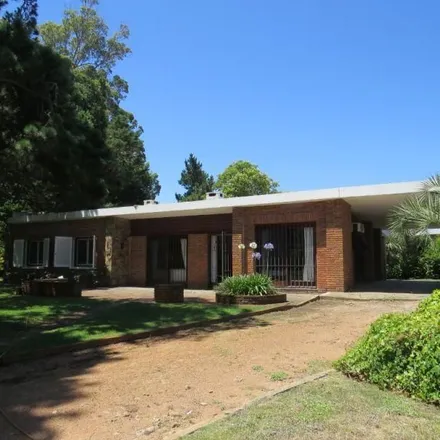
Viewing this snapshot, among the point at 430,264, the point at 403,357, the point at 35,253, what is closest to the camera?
the point at 403,357

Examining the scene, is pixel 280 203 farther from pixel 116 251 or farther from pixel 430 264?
pixel 430 264

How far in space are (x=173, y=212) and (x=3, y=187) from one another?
252 inches

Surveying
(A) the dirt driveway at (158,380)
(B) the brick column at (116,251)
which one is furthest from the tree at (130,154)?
(A) the dirt driveway at (158,380)

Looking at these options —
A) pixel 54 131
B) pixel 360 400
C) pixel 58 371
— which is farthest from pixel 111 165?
pixel 360 400

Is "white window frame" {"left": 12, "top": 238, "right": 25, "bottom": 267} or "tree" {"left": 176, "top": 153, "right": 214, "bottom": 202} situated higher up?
"tree" {"left": 176, "top": 153, "right": 214, "bottom": 202}

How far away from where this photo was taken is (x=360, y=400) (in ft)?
15.5

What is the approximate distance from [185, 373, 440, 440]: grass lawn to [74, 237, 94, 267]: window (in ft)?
61.9

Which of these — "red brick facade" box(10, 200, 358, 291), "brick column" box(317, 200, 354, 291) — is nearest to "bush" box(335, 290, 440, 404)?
"brick column" box(317, 200, 354, 291)

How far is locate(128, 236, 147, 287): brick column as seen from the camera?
71.5 ft

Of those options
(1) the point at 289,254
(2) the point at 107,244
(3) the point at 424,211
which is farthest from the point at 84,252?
(3) the point at 424,211

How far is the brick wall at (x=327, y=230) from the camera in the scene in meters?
16.6

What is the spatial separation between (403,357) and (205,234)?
1511cm

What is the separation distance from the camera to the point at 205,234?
20047 millimetres

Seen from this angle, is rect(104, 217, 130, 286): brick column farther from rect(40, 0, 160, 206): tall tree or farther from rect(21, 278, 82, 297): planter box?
rect(40, 0, 160, 206): tall tree
